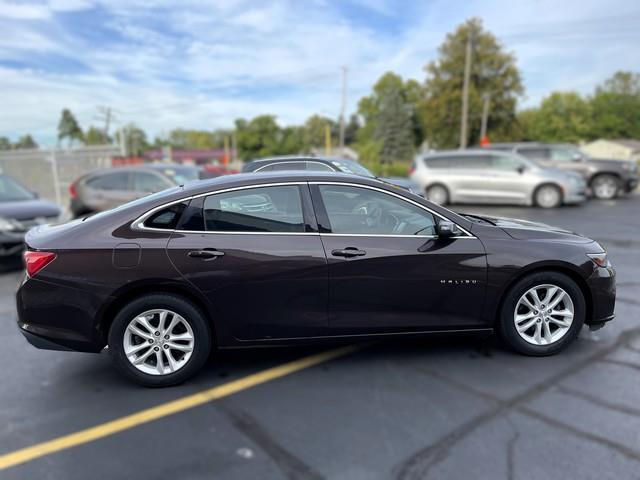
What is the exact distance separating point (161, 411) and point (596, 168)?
1589cm

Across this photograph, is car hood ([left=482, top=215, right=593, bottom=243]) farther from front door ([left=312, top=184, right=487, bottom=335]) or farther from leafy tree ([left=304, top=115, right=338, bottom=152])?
leafy tree ([left=304, top=115, right=338, bottom=152])

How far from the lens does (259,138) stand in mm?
96625

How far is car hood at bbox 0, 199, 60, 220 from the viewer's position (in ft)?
24.1

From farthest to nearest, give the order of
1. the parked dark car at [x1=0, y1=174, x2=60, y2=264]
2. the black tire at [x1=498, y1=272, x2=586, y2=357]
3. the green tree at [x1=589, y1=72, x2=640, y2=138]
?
the green tree at [x1=589, y1=72, x2=640, y2=138]
the parked dark car at [x1=0, y1=174, x2=60, y2=264]
the black tire at [x1=498, y1=272, x2=586, y2=357]

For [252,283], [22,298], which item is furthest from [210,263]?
[22,298]

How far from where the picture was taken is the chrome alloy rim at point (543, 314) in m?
3.68

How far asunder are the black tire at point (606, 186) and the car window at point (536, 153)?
167cm

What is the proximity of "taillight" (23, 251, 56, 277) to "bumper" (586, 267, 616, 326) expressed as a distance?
157 inches

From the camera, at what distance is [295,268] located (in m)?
3.38

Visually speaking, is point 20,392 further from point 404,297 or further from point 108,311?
point 404,297

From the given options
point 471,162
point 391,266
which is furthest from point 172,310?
point 471,162

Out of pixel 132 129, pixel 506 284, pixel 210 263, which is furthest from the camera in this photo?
pixel 132 129

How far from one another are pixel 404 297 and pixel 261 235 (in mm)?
1145

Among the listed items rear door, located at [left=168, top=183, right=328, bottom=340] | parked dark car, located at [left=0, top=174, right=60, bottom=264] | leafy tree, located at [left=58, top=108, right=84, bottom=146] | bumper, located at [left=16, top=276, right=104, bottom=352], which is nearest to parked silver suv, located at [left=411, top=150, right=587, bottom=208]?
parked dark car, located at [left=0, top=174, right=60, bottom=264]
